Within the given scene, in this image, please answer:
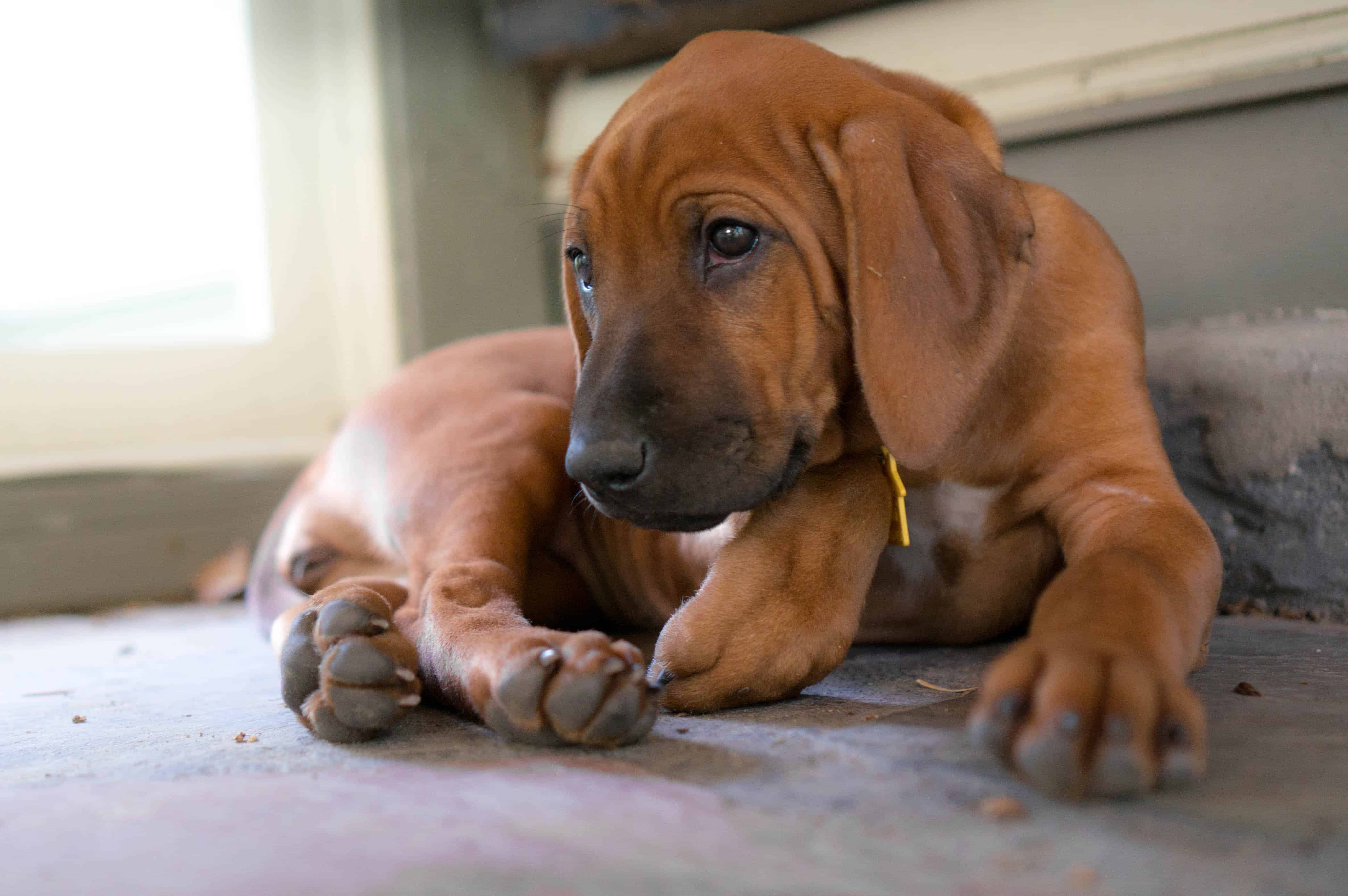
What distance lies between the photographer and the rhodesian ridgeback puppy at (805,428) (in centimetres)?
171

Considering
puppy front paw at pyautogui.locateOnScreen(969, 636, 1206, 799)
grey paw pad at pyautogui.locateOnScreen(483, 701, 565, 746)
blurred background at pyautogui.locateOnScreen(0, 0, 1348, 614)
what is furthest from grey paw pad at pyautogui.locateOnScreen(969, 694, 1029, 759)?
blurred background at pyautogui.locateOnScreen(0, 0, 1348, 614)

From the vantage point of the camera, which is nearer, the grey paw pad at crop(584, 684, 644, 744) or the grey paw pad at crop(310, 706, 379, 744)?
the grey paw pad at crop(584, 684, 644, 744)

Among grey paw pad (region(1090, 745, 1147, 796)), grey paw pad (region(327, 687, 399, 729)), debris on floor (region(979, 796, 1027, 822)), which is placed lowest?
grey paw pad (region(327, 687, 399, 729))

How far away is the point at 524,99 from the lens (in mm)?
4449

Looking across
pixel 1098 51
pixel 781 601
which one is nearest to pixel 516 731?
pixel 781 601

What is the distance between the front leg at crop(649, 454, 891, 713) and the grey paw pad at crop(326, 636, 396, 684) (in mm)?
428

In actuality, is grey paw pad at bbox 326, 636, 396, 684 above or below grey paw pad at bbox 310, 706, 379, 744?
above

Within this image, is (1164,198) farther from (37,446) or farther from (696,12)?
(37,446)

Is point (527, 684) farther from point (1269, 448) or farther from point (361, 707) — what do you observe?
point (1269, 448)

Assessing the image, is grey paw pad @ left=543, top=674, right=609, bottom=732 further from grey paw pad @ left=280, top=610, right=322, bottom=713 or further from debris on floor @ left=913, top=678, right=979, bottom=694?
debris on floor @ left=913, top=678, right=979, bottom=694

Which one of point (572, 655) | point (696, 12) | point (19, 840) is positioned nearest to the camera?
point (19, 840)

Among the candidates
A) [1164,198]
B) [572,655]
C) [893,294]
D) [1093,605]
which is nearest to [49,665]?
[572,655]

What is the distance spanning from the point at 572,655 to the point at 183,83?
380 centimetres

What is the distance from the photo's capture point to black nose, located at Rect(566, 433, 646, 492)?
5.62 ft
